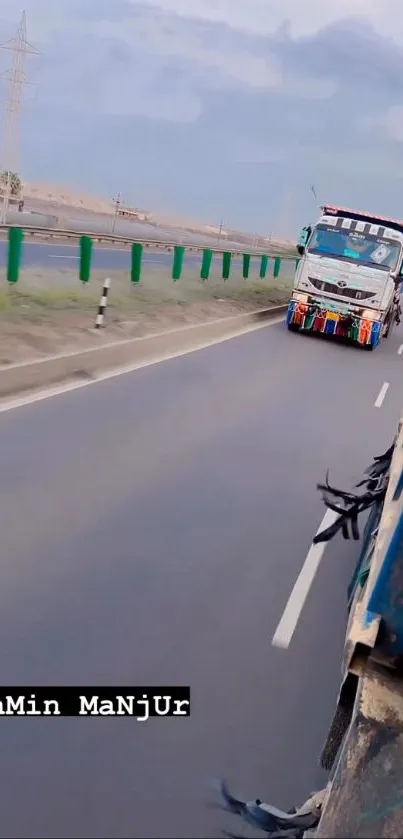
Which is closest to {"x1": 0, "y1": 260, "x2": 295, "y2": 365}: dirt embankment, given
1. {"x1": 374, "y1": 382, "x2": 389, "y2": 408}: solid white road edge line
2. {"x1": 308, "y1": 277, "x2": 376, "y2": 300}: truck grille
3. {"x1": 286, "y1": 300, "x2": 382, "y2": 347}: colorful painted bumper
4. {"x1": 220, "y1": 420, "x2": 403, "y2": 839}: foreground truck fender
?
{"x1": 286, "y1": 300, "x2": 382, "y2": 347}: colorful painted bumper

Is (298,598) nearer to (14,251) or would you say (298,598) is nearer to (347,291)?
(14,251)

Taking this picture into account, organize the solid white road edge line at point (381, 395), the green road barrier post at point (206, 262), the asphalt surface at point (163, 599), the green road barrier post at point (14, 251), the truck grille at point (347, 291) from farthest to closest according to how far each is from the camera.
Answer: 1. the green road barrier post at point (206, 262)
2. the truck grille at point (347, 291)
3. the green road barrier post at point (14, 251)
4. the solid white road edge line at point (381, 395)
5. the asphalt surface at point (163, 599)

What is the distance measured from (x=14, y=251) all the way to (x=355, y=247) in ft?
27.6

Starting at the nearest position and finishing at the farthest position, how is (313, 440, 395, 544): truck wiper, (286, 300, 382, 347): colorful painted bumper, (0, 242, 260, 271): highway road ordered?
1. (313, 440, 395, 544): truck wiper
2. (286, 300, 382, 347): colorful painted bumper
3. (0, 242, 260, 271): highway road

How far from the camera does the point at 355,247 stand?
1992 cm

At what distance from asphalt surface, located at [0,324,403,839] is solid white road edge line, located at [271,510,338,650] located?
0.18 ft

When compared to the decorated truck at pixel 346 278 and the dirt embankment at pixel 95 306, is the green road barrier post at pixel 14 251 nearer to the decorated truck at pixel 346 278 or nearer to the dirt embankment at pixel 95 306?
the dirt embankment at pixel 95 306

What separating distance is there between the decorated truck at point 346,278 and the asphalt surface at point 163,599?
8.91 metres

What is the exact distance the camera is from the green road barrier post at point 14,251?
14908mm

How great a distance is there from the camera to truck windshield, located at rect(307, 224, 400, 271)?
19.7 m

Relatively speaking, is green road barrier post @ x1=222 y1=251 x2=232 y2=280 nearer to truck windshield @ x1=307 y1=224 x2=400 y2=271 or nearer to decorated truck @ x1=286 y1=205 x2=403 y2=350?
decorated truck @ x1=286 y1=205 x2=403 y2=350

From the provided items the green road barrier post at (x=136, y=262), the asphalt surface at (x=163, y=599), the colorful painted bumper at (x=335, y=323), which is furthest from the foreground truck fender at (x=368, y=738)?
the green road barrier post at (x=136, y=262)

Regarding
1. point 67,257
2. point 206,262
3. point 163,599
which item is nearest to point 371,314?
point 206,262

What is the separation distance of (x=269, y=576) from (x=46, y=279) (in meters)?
14.9
